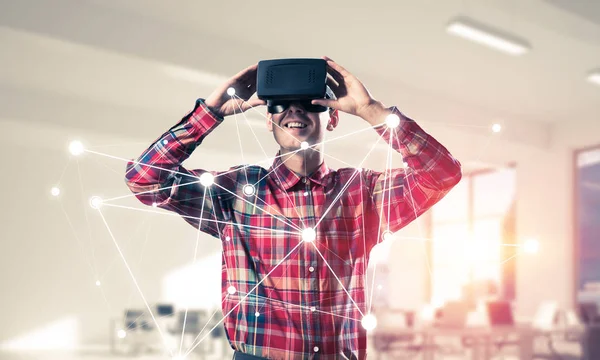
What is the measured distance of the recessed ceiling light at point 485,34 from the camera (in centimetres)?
389

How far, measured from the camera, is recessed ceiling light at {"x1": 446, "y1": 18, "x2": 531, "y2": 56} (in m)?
3.89

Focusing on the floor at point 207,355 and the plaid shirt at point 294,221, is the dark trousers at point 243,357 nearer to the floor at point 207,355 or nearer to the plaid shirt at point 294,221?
the plaid shirt at point 294,221

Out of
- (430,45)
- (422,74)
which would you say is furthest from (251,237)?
(422,74)

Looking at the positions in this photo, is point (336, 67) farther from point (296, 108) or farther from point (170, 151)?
point (170, 151)

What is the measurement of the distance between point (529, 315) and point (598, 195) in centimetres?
166

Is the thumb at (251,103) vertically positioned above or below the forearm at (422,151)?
Result: above

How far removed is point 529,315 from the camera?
6871mm

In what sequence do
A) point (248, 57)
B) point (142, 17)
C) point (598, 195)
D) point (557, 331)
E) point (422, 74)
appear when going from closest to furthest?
point (142, 17)
point (248, 57)
point (422, 74)
point (557, 331)
point (598, 195)

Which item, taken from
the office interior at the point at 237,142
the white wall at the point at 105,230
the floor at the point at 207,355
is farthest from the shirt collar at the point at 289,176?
the floor at the point at 207,355

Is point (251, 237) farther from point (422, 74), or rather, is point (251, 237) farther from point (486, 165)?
point (486, 165)

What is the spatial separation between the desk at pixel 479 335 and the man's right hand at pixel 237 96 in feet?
11.7

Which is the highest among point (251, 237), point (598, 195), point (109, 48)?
point (109, 48)

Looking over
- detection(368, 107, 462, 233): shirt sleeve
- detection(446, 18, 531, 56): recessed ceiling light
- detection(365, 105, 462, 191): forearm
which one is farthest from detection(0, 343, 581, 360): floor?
detection(365, 105, 462, 191): forearm

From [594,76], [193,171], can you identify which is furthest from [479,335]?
[193,171]
